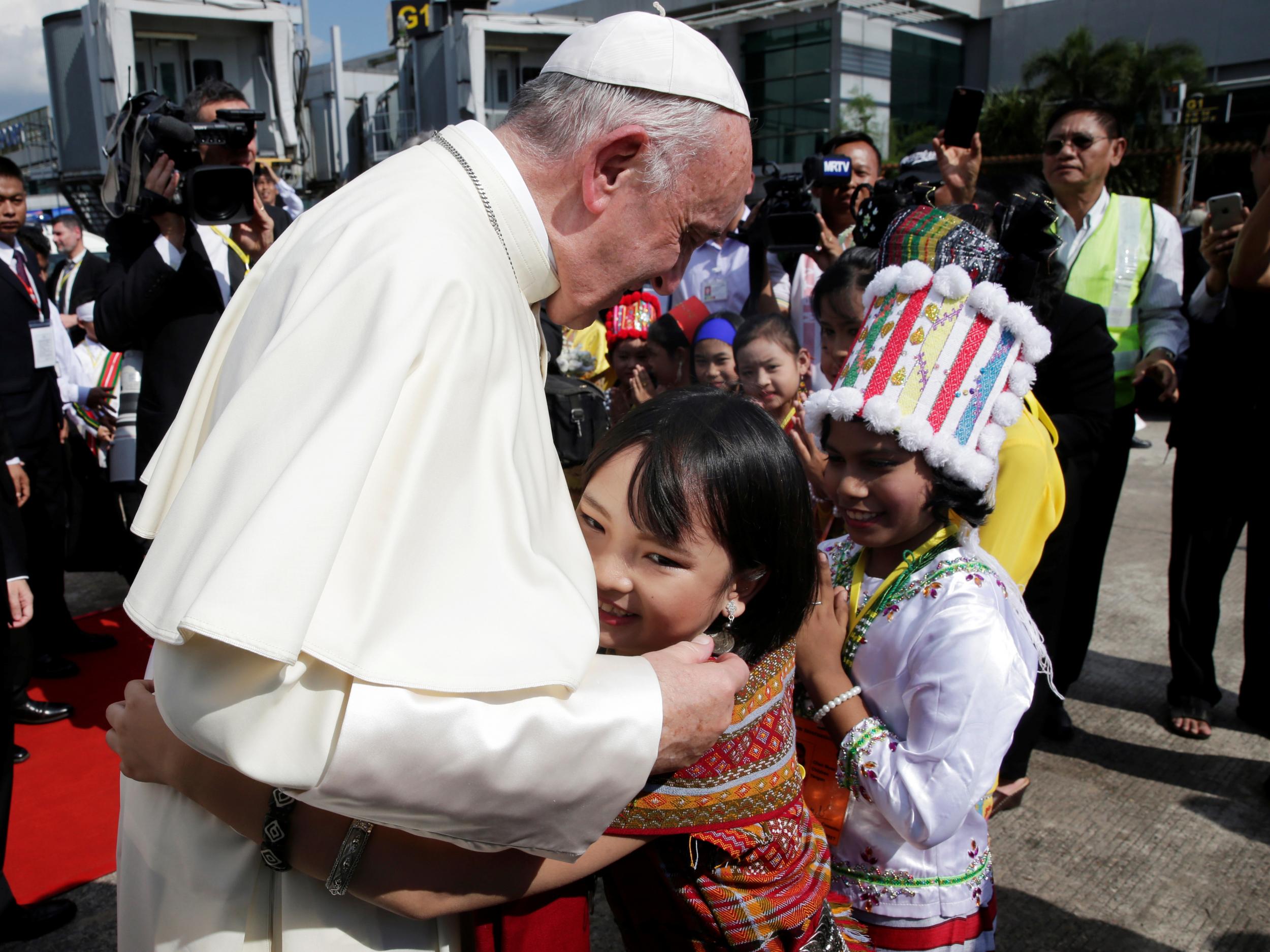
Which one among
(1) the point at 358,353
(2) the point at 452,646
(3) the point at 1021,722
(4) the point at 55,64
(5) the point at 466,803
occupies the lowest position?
(3) the point at 1021,722

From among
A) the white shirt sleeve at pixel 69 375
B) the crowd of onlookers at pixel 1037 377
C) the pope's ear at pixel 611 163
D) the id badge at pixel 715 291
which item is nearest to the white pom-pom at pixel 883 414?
the crowd of onlookers at pixel 1037 377

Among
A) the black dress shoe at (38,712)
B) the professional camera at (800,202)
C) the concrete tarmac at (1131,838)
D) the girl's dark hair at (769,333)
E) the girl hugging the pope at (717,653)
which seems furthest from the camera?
the professional camera at (800,202)

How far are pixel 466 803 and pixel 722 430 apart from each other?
73cm

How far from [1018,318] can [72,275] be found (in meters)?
8.71

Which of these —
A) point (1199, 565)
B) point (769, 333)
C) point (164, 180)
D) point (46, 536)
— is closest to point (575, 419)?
point (769, 333)

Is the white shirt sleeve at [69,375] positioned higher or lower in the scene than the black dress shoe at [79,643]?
higher

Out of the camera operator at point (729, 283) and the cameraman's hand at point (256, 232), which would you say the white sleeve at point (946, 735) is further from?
the camera operator at point (729, 283)

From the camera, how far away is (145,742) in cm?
116

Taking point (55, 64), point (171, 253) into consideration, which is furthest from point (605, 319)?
point (55, 64)

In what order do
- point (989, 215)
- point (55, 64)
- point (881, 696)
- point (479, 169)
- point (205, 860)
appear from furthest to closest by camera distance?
point (55, 64), point (989, 215), point (881, 696), point (479, 169), point (205, 860)

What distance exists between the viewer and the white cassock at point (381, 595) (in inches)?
35.6

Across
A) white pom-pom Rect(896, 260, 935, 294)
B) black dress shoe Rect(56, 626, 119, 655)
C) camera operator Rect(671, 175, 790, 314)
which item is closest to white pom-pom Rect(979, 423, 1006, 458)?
white pom-pom Rect(896, 260, 935, 294)

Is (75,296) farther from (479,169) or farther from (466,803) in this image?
(466,803)

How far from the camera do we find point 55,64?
21.0 metres
